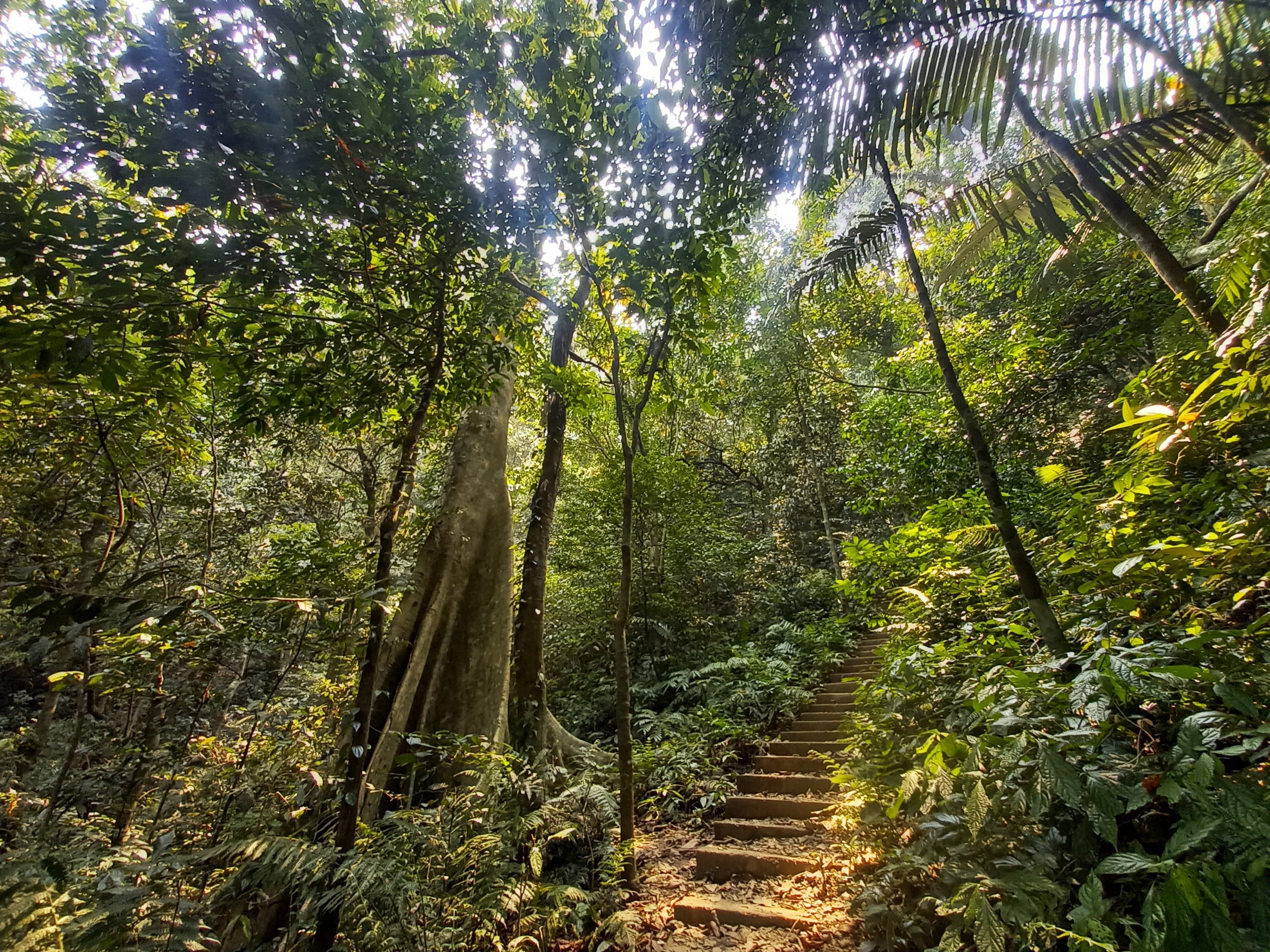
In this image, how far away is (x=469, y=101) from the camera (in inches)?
125

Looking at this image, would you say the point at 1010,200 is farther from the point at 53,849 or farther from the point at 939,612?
the point at 53,849

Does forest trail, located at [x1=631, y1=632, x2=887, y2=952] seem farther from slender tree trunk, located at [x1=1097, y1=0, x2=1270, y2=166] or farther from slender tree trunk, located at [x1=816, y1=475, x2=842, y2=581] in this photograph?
slender tree trunk, located at [x1=816, y1=475, x2=842, y2=581]

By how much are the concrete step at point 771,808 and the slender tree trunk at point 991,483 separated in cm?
263

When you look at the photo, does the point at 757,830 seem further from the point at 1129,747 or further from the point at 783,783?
the point at 1129,747

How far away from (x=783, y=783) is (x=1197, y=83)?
5.47 m

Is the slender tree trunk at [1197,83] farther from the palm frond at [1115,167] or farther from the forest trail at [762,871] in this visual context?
the forest trail at [762,871]

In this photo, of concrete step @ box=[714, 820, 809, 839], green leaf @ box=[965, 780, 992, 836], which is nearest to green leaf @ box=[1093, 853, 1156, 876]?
green leaf @ box=[965, 780, 992, 836]

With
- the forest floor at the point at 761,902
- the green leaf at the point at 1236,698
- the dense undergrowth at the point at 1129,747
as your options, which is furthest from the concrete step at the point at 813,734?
the green leaf at the point at 1236,698

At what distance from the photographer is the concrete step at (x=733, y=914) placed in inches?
119

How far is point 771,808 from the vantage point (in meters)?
4.59

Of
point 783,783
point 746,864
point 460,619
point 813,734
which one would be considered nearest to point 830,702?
point 813,734

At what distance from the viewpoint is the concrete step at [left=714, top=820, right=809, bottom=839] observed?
4137 mm

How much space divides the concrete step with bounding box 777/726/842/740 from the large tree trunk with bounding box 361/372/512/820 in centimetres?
322

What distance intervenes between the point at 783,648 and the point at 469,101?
7.74 m
